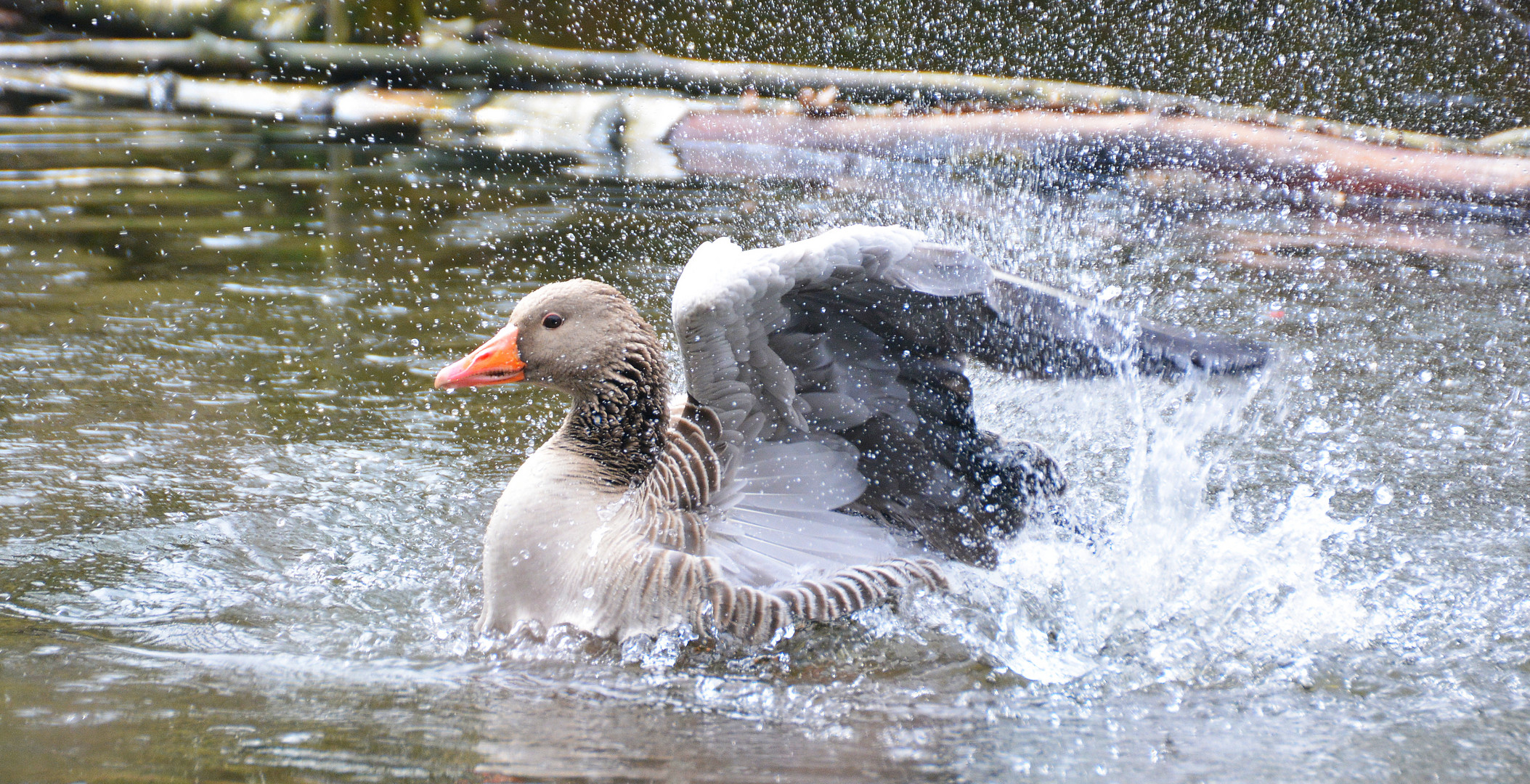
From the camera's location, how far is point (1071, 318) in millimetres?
3340

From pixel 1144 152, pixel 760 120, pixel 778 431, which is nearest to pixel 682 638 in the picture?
pixel 778 431

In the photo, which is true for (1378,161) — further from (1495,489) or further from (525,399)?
(525,399)

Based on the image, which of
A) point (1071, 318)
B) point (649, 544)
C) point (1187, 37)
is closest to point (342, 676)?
point (649, 544)

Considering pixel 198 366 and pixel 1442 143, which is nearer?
pixel 198 366

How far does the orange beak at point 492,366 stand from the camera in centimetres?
347

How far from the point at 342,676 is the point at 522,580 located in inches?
20.8

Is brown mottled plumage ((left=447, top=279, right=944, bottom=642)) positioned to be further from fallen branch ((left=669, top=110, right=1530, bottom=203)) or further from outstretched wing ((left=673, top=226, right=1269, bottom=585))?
fallen branch ((left=669, top=110, right=1530, bottom=203))

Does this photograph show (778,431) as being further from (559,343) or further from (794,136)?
(794,136)

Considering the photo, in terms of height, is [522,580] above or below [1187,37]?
below

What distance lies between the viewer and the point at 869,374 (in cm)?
355

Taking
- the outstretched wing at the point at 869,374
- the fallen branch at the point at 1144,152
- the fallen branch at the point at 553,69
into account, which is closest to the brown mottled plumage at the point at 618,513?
the outstretched wing at the point at 869,374

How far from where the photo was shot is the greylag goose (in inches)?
128

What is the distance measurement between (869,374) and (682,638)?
0.93 metres

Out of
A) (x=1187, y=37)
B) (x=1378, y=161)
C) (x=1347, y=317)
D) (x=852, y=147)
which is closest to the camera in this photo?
(x=1347, y=317)
